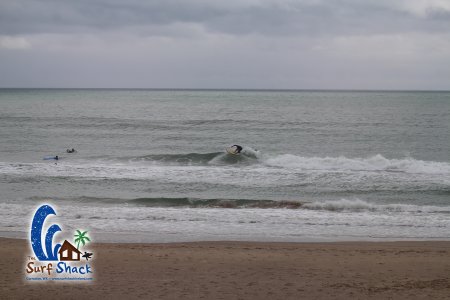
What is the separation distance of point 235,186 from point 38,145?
1976 cm

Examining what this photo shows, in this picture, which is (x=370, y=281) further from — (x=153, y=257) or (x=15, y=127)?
(x=15, y=127)

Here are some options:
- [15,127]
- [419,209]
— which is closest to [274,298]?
[419,209]

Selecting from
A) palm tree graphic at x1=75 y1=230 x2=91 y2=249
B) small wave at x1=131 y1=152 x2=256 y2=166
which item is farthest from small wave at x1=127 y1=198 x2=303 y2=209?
small wave at x1=131 y1=152 x2=256 y2=166

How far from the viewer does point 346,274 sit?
1051cm

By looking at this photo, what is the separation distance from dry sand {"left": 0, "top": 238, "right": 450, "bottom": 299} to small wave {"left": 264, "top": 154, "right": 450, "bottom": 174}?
45.4 ft

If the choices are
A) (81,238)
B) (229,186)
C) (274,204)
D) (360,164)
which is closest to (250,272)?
(81,238)

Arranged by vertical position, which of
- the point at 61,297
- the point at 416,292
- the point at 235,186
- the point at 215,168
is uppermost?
the point at 215,168

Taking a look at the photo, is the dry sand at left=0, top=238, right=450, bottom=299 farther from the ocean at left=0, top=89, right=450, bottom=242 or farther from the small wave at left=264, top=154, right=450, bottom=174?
→ the small wave at left=264, top=154, right=450, bottom=174

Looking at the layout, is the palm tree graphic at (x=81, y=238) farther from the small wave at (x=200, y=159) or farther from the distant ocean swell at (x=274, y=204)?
the small wave at (x=200, y=159)

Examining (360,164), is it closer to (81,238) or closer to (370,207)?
(370,207)

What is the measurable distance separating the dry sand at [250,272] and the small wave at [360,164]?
1385 cm

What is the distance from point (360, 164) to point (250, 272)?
756 inches

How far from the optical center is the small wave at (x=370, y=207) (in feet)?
59.3

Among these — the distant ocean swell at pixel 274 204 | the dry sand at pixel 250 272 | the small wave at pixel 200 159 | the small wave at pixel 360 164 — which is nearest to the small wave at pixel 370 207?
the distant ocean swell at pixel 274 204
